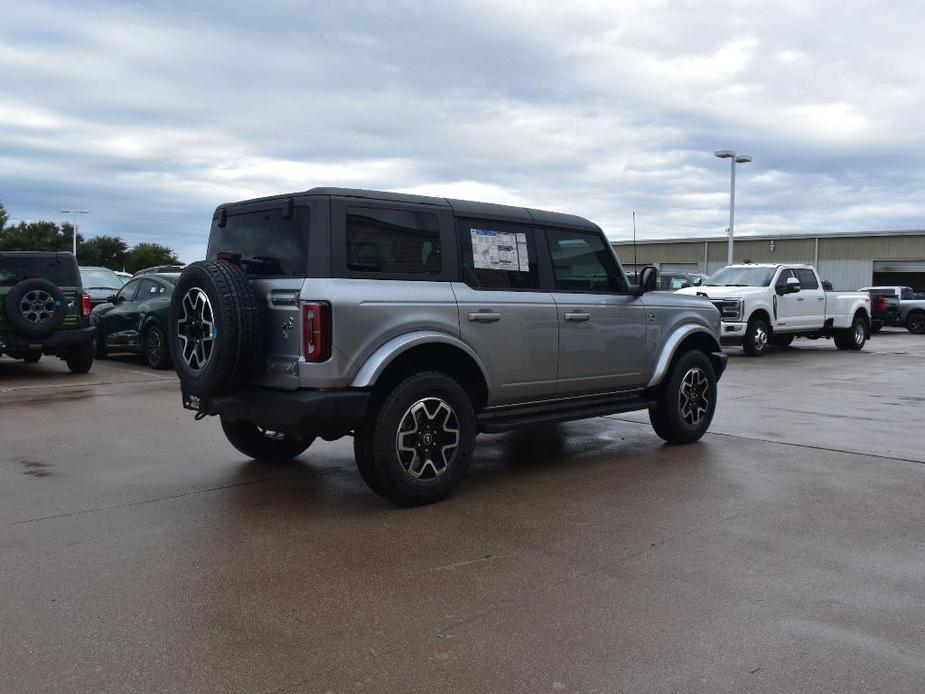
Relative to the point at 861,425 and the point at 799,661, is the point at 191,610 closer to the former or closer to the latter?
the point at 799,661

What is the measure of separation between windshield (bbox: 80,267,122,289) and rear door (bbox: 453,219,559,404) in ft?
53.3

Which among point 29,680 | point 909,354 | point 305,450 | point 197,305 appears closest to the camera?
point 29,680

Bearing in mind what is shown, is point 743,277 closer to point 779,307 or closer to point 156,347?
point 779,307

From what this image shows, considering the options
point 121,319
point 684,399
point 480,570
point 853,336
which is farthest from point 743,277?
point 480,570

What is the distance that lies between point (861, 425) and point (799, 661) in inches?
243

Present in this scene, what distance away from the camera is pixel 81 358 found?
13.4 meters

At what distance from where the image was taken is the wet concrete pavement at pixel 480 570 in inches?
132

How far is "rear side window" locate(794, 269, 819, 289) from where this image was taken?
19.1 metres

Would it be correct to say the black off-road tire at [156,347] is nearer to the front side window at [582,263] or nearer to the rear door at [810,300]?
the front side window at [582,263]

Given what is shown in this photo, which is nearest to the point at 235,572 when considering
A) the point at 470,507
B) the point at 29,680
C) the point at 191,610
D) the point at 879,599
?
the point at 191,610

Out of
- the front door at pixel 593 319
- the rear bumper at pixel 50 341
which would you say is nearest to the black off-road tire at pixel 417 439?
the front door at pixel 593 319

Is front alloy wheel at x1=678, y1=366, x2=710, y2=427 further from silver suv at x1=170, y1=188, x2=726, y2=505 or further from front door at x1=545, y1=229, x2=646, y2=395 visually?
silver suv at x1=170, y1=188, x2=726, y2=505

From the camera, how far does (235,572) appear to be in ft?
14.5

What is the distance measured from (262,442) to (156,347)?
8.08 metres
